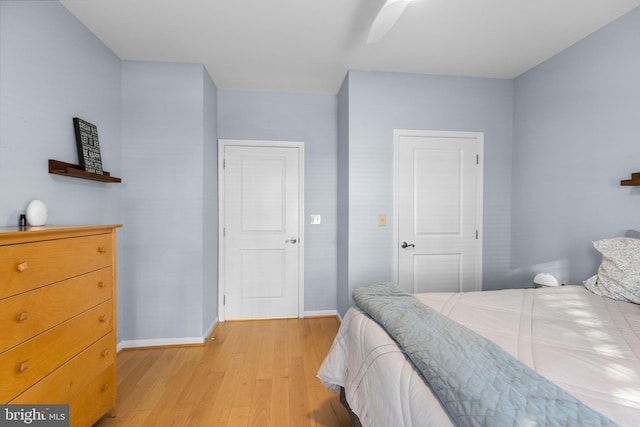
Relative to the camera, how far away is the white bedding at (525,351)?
820 millimetres

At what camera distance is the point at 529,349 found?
3.43 ft

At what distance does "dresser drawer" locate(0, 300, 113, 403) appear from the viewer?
1.06 meters

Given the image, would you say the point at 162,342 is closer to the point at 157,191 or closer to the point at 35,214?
the point at 157,191

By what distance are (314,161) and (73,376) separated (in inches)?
103

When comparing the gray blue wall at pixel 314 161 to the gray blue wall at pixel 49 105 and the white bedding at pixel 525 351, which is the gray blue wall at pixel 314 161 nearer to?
the gray blue wall at pixel 49 105

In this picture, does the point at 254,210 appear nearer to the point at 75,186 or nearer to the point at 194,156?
the point at 194,156

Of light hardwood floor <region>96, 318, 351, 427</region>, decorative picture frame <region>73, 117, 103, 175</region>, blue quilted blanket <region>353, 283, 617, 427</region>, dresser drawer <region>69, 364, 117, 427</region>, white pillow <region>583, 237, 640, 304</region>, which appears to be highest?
decorative picture frame <region>73, 117, 103, 175</region>

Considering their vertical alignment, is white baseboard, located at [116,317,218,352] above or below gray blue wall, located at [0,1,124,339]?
below

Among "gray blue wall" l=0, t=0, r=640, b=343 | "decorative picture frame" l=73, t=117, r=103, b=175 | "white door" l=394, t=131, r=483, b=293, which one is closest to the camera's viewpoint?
"gray blue wall" l=0, t=0, r=640, b=343

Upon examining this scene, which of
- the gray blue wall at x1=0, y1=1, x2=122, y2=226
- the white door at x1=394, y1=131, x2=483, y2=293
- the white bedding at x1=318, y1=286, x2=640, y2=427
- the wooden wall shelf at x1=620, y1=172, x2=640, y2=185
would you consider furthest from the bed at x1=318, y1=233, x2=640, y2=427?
the gray blue wall at x1=0, y1=1, x2=122, y2=226

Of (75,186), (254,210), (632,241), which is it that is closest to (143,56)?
(75,186)

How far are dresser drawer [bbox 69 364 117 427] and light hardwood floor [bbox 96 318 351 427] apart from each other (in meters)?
0.16

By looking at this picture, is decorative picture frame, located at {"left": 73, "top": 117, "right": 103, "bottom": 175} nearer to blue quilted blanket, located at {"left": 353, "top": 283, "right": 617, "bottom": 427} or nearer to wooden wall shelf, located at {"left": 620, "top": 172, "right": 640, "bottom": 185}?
blue quilted blanket, located at {"left": 353, "top": 283, "right": 617, "bottom": 427}

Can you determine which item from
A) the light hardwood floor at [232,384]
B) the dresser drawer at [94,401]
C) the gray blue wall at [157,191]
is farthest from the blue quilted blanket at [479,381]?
the gray blue wall at [157,191]
